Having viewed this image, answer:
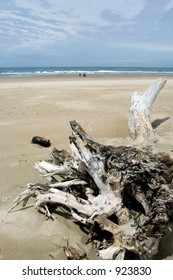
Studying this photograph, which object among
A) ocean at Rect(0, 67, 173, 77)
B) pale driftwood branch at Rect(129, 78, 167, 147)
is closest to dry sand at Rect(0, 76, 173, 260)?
pale driftwood branch at Rect(129, 78, 167, 147)

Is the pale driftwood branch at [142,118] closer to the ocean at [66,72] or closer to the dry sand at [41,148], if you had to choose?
the dry sand at [41,148]

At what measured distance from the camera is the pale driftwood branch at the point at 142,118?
6633 millimetres

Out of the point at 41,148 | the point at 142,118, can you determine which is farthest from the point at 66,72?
the point at 41,148

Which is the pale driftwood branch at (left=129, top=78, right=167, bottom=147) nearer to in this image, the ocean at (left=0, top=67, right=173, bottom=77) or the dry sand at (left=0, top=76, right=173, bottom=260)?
the dry sand at (left=0, top=76, right=173, bottom=260)

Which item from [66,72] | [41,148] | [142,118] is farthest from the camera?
[66,72]

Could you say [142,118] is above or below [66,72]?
below

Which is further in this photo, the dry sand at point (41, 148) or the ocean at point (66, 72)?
the ocean at point (66, 72)

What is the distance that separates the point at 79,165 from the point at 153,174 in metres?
0.96

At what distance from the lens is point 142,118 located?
23.7 feet

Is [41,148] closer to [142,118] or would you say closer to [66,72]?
[142,118]

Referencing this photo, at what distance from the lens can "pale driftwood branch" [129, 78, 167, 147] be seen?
663cm

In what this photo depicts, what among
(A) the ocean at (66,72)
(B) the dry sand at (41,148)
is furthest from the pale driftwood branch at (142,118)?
(A) the ocean at (66,72)
